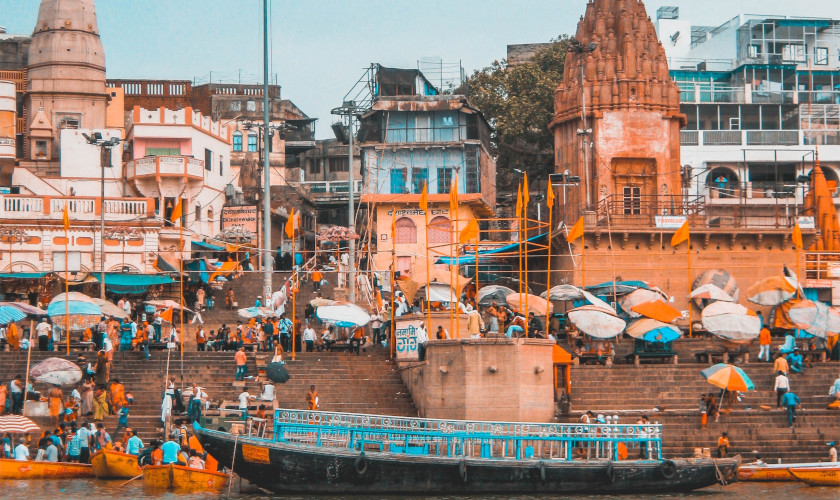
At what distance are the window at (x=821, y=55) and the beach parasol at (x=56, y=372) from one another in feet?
140

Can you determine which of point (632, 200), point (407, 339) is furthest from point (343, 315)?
point (632, 200)

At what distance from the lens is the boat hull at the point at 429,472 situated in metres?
27.8

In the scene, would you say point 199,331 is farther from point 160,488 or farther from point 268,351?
point 160,488

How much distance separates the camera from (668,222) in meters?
43.4

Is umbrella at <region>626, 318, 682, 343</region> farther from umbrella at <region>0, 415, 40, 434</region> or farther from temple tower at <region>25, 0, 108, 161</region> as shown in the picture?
temple tower at <region>25, 0, 108, 161</region>

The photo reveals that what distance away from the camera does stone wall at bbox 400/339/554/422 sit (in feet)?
105

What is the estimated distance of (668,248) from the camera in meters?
43.7

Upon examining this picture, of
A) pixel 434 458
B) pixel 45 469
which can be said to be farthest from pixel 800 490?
pixel 45 469

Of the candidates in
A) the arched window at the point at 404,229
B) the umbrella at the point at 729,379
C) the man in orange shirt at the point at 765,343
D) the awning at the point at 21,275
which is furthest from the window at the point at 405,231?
the umbrella at the point at 729,379

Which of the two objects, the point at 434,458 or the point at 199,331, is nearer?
the point at 434,458

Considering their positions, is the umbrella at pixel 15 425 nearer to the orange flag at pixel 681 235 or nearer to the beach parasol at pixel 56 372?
the beach parasol at pixel 56 372

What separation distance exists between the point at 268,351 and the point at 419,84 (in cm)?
2370

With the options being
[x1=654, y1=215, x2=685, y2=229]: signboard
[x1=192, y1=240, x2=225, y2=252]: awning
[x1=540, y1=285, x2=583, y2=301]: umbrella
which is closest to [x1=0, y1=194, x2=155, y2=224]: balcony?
[x1=192, y1=240, x2=225, y2=252]: awning

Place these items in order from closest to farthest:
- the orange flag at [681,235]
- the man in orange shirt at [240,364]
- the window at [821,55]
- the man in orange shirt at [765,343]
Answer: the man in orange shirt at [240,364], the man in orange shirt at [765,343], the orange flag at [681,235], the window at [821,55]
